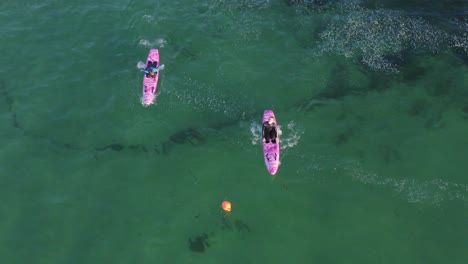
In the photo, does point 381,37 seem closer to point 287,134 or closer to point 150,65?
point 287,134

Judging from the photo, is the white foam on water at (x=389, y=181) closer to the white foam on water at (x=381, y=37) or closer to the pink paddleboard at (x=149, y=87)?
the white foam on water at (x=381, y=37)

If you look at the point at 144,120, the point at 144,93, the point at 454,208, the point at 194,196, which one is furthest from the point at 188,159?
the point at 454,208

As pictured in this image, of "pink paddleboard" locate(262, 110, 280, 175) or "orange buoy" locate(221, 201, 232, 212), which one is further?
"pink paddleboard" locate(262, 110, 280, 175)

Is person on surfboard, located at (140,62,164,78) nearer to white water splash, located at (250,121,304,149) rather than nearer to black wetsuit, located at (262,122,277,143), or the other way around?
white water splash, located at (250,121,304,149)

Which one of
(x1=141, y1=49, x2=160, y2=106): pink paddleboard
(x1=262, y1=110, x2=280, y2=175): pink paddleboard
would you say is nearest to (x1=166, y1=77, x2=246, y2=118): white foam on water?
(x1=141, y1=49, x2=160, y2=106): pink paddleboard

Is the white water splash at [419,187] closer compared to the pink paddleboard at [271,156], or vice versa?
the white water splash at [419,187]

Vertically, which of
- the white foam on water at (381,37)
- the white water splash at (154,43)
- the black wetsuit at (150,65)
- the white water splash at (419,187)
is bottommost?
the white water splash at (419,187)

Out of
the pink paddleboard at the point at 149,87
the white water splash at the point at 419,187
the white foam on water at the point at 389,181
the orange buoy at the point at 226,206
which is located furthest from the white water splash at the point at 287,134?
the pink paddleboard at the point at 149,87
